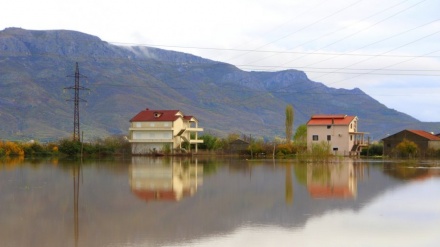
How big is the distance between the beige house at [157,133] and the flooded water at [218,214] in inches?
1927

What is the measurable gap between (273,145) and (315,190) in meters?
47.9

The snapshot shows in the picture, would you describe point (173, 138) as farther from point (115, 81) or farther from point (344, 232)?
point (115, 81)

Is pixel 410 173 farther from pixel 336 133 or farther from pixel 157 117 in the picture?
pixel 157 117

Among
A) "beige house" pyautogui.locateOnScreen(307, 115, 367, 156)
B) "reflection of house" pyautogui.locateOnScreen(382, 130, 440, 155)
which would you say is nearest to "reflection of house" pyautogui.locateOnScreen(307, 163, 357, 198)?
"reflection of house" pyautogui.locateOnScreen(382, 130, 440, 155)

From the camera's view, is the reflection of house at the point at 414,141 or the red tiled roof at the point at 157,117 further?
the red tiled roof at the point at 157,117

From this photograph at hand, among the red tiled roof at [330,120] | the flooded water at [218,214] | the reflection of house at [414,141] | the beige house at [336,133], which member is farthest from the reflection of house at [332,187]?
the red tiled roof at [330,120]

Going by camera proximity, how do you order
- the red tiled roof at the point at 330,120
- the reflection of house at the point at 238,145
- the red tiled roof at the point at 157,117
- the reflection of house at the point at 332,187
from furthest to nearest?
the reflection of house at the point at 238,145 < the red tiled roof at the point at 157,117 < the red tiled roof at the point at 330,120 < the reflection of house at the point at 332,187

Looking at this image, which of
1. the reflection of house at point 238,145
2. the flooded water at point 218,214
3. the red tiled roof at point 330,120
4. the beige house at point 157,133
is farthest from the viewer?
the reflection of house at point 238,145

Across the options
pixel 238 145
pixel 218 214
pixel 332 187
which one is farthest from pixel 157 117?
pixel 218 214

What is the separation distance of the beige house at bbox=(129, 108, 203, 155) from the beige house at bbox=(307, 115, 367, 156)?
14.6 meters

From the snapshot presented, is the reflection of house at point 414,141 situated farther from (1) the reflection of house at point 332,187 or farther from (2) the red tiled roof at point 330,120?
(1) the reflection of house at point 332,187

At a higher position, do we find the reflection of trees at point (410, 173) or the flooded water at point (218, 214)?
the reflection of trees at point (410, 173)

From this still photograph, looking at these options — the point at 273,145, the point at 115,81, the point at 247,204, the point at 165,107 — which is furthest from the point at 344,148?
the point at 115,81

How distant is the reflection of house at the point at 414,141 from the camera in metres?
68.5
